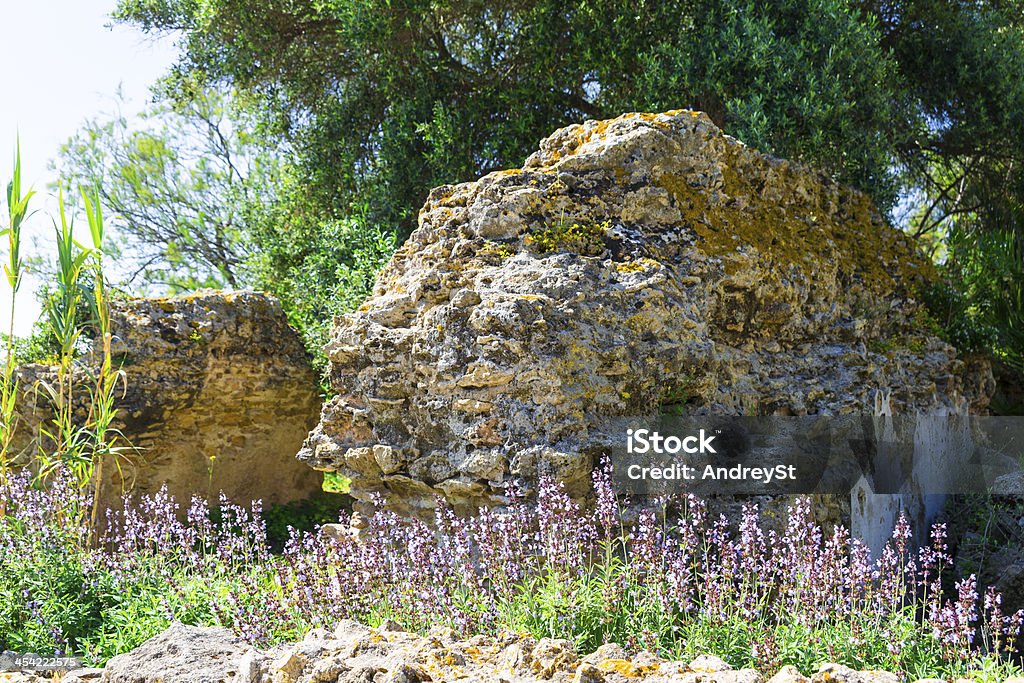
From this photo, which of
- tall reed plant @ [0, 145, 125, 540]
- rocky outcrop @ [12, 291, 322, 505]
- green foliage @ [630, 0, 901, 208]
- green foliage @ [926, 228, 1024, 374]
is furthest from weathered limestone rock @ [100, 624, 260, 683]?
green foliage @ [630, 0, 901, 208]

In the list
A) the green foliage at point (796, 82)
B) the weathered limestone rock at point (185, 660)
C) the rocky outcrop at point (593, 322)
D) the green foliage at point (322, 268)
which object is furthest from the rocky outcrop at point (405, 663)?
the green foliage at point (796, 82)

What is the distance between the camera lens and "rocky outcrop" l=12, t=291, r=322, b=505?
8359mm

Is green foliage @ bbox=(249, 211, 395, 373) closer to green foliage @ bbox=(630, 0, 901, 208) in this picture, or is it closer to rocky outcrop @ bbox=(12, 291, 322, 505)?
rocky outcrop @ bbox=(12, 291, 322, 505)

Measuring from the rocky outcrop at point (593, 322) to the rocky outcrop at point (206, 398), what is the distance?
2916 millimetres

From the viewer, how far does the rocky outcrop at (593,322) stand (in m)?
5.34

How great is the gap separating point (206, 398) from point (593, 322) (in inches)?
191

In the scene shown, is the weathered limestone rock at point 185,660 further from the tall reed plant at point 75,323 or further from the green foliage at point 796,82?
the green foliage at point 796,82

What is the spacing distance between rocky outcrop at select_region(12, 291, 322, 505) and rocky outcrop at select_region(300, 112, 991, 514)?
292 centimetres

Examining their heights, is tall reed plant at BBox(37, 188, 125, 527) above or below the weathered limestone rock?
above

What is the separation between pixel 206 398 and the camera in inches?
347

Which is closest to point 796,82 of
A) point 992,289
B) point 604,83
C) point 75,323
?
point 604,83

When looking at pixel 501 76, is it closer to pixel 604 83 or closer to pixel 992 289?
pixel 604 83

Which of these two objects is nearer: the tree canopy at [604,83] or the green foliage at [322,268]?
the tree canopy at [604,83]

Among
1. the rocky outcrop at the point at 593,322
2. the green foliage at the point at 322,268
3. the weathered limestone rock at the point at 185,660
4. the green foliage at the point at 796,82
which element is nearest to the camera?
the weathered limestone rock at the point at 185,660
